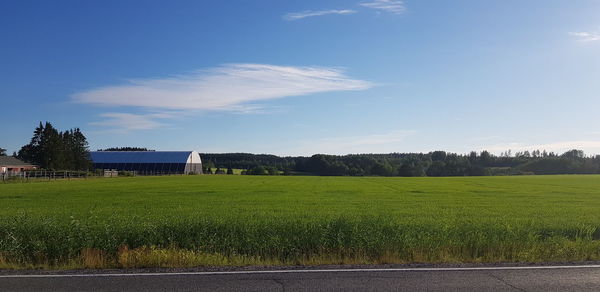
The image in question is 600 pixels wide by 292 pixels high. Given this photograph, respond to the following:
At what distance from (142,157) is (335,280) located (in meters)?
126

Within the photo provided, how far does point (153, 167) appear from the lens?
12350 centimetres

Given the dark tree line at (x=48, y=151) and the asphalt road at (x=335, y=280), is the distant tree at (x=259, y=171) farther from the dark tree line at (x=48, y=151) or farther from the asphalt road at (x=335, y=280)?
the asphalt road at (x=335, y=280)

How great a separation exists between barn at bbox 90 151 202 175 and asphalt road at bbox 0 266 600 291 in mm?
114643

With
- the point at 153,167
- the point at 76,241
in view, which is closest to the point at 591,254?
the point at 76,241

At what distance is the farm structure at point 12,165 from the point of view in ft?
273

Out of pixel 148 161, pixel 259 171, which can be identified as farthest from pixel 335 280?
pixel 259 171

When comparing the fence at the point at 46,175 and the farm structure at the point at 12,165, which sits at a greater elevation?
the farm structure at the point at 12,165

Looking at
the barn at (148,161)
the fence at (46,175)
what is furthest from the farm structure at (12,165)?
the barn at (148,161)

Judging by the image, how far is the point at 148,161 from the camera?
125 m

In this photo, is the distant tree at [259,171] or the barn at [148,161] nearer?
the barn at [148,161]

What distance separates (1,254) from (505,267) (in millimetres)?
10708

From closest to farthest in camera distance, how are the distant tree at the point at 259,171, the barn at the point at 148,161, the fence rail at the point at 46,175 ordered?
the fence rail at the point at 46,175 → the barn at the point at 148,161 → the distant tree at the point at 259,171

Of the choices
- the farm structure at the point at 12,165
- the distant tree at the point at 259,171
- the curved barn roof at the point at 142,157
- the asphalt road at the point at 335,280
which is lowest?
the asphalt road at the point at 335,280

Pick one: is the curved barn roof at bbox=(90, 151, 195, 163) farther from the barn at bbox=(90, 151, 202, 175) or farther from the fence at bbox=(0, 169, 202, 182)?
the fence at bbox=(0, 169, 202, 182)
